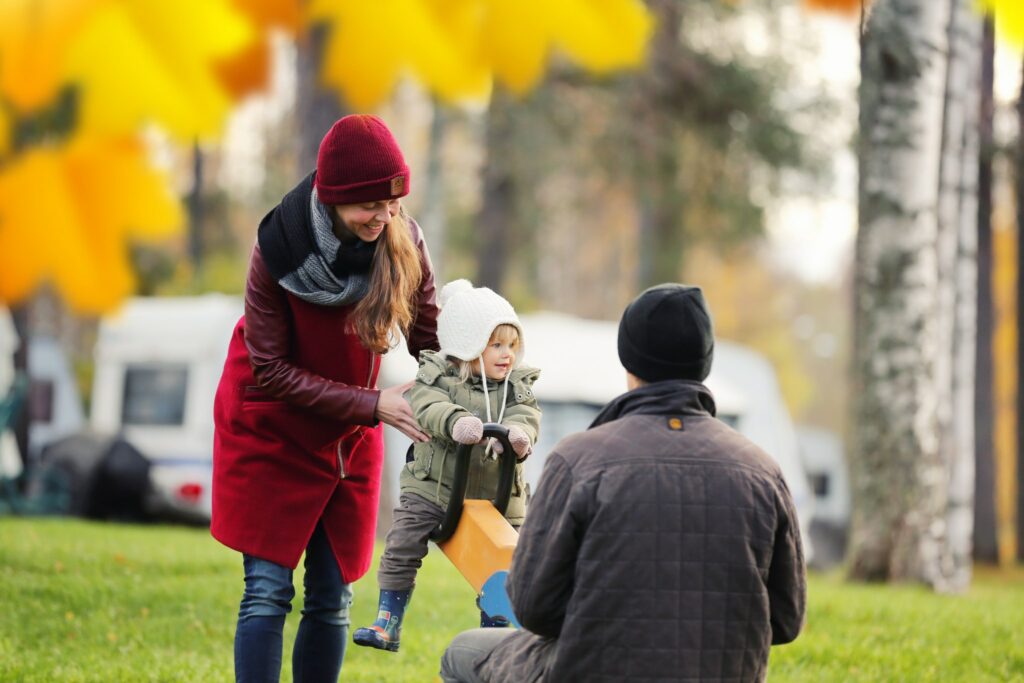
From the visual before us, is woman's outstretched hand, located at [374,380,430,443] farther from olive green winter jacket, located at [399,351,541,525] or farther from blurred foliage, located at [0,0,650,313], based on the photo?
blurred foliage, located at [0,0,650,313]

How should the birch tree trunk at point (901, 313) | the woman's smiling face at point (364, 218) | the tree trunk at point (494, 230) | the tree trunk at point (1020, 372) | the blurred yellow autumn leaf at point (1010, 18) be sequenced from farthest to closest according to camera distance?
the tree trunk at point (494, 230) → the tree trunk at point (1020, 372) → the birch tree trunk at point (901, 313) → the woman's smiling face at point (364, 218) → the blurred yellow autumn leaf at point (1010, 18)

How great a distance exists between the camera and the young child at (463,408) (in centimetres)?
344

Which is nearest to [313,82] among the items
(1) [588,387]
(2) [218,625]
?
(2) [218,625]

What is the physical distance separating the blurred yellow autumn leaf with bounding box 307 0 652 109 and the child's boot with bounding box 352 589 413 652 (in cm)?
229

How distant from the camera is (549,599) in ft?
8.39

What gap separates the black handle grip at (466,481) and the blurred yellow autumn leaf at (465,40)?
6.70 feet

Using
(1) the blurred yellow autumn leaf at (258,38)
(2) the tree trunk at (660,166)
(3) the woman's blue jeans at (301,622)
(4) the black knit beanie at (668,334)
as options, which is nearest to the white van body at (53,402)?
(2) the tree trunk at (660,166)

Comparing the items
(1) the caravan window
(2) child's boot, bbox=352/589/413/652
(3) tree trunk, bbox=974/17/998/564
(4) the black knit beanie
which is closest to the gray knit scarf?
(2) child's boot, bbox=352/589/413/652

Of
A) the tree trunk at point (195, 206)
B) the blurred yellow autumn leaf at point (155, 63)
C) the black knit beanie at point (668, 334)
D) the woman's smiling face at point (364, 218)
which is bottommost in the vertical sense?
the black knit beanie at point (668, 334)

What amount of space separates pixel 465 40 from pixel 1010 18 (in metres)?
0.64

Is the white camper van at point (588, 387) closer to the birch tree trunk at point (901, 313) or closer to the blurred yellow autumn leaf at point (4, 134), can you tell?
the birch tree trunk at point (901, 313)

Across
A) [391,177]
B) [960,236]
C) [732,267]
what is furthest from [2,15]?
[732,267]

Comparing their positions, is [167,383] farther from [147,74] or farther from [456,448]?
[147,74]

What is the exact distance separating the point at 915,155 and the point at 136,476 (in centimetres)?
694
